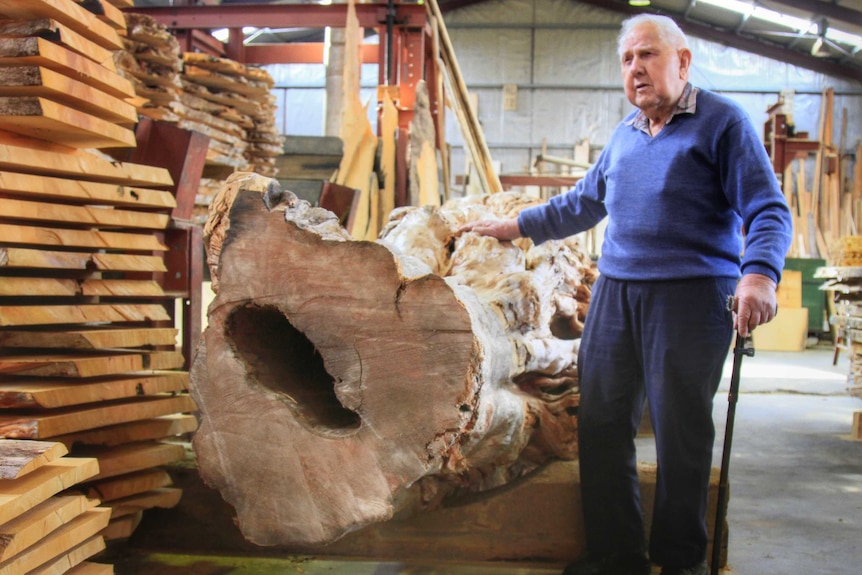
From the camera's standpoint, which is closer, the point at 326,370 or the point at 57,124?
the point at 326,370

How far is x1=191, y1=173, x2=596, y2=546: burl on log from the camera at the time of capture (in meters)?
2.01

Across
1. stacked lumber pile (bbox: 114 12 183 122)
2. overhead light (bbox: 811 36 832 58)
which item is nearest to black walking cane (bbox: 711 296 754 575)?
stacked lumber pile (bbox: 114 12 183 122)

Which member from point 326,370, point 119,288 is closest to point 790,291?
point 119,288

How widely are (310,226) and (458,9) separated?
1722 cm

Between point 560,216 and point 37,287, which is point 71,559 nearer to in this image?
point 37,287

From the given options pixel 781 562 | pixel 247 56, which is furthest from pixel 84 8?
pixel 247 56

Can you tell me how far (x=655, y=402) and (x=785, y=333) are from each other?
10811 millimetres

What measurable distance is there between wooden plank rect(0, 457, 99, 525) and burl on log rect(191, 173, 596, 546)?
302 mm

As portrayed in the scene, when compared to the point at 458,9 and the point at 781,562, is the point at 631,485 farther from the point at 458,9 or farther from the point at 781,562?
the point at 458,9

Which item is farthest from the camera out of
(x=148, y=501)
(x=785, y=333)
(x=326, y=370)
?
(x=785, y=333)

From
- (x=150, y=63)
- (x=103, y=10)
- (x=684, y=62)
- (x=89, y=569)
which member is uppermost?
(x=150, y=63)

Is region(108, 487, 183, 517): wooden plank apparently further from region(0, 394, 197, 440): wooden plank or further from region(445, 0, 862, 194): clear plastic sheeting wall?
region(445, 0, 862, 194): clear plastic sheeting wall

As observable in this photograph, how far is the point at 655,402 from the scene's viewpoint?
257 cm

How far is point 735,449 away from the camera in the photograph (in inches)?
199
